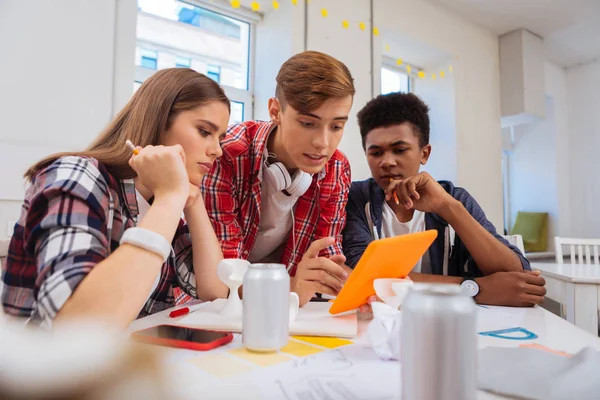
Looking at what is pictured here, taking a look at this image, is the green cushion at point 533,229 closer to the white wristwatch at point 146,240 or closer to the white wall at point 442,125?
the white wall at point 442,125

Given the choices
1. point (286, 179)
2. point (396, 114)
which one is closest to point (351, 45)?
point (396, 114)

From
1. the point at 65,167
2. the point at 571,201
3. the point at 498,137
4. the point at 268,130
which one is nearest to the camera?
the point at 65,167

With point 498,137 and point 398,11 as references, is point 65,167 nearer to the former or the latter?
point 398,11

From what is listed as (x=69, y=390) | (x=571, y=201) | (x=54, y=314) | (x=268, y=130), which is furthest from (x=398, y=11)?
(x=69, y=390)

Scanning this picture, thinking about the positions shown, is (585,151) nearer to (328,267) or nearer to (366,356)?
(328,267)

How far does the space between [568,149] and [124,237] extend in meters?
5.25

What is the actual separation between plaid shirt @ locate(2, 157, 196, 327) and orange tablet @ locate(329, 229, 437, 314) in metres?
0.46

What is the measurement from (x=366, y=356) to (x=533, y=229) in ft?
14.7

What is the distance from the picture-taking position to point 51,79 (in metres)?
1.80

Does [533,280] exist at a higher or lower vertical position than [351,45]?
lower

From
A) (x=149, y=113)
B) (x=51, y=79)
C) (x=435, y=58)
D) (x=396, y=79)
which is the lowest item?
(x=149, y=113)

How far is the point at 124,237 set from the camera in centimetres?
69

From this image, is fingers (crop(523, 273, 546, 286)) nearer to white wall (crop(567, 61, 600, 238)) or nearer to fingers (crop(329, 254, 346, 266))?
fingers (crop(329, 254, 346, 266))

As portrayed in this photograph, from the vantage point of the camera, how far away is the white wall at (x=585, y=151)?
4500 millimetres
